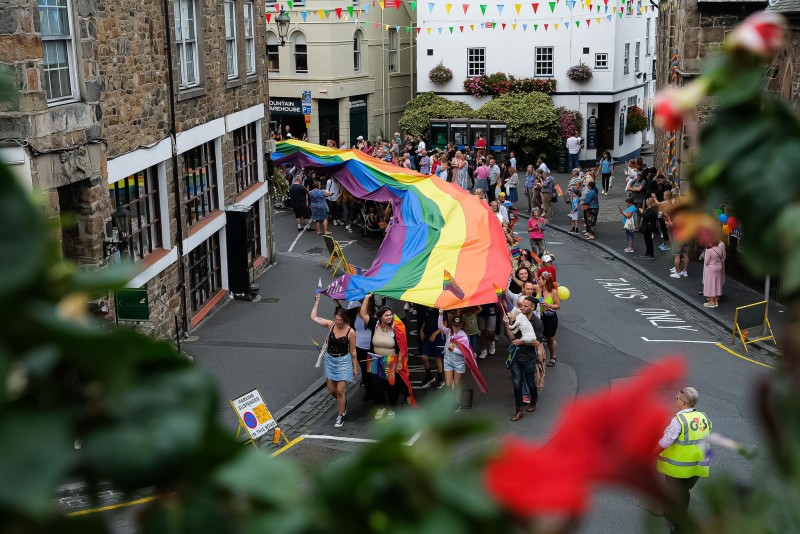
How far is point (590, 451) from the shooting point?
1.17m

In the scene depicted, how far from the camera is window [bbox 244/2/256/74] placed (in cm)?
2228

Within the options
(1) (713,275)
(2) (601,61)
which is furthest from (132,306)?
(2) (601,61)

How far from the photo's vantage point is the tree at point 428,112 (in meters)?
43.6

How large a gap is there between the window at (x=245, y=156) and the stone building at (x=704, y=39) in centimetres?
977

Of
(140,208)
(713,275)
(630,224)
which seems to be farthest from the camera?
(630,224)

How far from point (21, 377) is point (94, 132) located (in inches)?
525

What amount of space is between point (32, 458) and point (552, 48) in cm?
4435

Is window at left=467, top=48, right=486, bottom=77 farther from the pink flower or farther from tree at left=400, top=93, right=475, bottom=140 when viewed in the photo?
the pink flower

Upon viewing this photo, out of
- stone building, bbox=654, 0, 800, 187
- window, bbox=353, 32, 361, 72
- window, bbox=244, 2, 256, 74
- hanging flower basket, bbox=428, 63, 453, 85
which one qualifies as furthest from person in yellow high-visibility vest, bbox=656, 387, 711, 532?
hanging flower basket, bbox=428, 63, 453, 85

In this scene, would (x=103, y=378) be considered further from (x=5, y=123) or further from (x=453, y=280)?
(x=453, y=280)

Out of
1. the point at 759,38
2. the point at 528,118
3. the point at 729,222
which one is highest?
the point at 759,38

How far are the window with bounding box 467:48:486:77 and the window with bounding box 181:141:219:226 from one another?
26.6m

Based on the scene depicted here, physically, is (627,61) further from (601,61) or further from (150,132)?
(150,132)

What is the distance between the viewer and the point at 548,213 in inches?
1233
